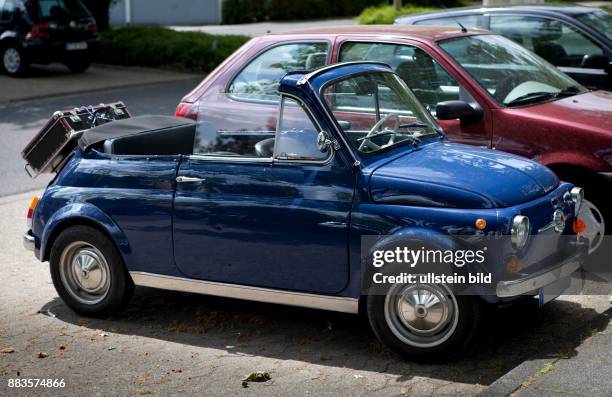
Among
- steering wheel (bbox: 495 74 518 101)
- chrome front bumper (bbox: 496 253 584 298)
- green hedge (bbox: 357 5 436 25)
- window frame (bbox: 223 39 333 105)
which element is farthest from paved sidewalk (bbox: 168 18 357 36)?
chrome front bumper (bbox: 496 253 584 298)

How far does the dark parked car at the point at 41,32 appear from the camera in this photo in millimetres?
20000

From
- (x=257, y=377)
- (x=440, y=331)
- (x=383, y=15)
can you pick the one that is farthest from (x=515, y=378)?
(x=383, y=15)

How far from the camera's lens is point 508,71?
27.5 ft

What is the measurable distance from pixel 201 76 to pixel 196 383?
16.4 m

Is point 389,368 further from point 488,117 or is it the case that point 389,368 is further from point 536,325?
point 488,117

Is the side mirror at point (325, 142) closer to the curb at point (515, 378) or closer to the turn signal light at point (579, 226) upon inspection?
the turn signal light at point (579, 226)

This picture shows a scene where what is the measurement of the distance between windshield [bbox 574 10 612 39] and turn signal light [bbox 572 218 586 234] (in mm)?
4338

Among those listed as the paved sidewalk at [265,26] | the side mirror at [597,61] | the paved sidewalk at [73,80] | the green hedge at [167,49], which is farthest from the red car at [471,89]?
the paved sidewalk at [265,26]

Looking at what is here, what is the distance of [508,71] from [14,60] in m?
14.3

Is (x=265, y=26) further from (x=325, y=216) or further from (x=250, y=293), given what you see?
(x=325, y=216)

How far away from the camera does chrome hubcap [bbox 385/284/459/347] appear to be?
5.65 meters

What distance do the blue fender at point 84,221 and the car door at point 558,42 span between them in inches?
211

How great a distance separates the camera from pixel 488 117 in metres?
7.86

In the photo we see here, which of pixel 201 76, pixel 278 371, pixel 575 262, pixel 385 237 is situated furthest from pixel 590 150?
pixel 201 76
